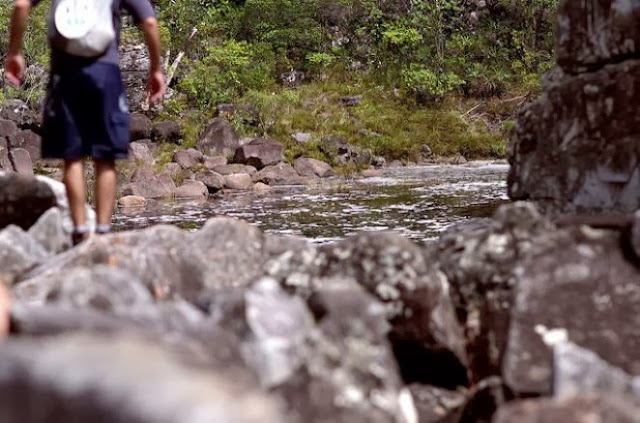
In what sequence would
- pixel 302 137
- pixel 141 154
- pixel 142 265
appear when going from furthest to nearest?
pixel 302 137, pixel 141 154, pixel 142 265

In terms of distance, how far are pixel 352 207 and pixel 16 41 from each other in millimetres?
10180

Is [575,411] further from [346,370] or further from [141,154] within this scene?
[141,154]

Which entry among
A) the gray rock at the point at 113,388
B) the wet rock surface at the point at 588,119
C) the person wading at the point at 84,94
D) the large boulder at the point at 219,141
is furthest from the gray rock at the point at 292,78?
the gray rock at the point at 113,388

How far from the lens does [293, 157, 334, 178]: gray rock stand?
25481 mm

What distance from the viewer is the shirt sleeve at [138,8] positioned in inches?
177

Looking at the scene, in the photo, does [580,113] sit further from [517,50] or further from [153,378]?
[517,50]

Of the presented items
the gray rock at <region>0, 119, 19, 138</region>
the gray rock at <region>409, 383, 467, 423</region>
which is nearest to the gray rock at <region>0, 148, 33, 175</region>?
the gray rock at <region>0, 119, 19, 138</region>

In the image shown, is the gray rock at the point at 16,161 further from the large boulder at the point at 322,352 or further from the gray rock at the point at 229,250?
the large boulder at the point at 322,352

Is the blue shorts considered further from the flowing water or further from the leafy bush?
the leafy bush

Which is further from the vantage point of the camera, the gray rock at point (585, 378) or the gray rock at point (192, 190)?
the gray rock at point (192, 190)

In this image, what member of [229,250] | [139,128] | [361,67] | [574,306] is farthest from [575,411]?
[361,67]

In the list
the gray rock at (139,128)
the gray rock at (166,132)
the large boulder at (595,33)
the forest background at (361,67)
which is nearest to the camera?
the large boulder at (595,33)

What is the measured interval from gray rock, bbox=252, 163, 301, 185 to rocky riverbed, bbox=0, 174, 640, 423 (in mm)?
19014

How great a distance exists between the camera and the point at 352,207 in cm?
1434
